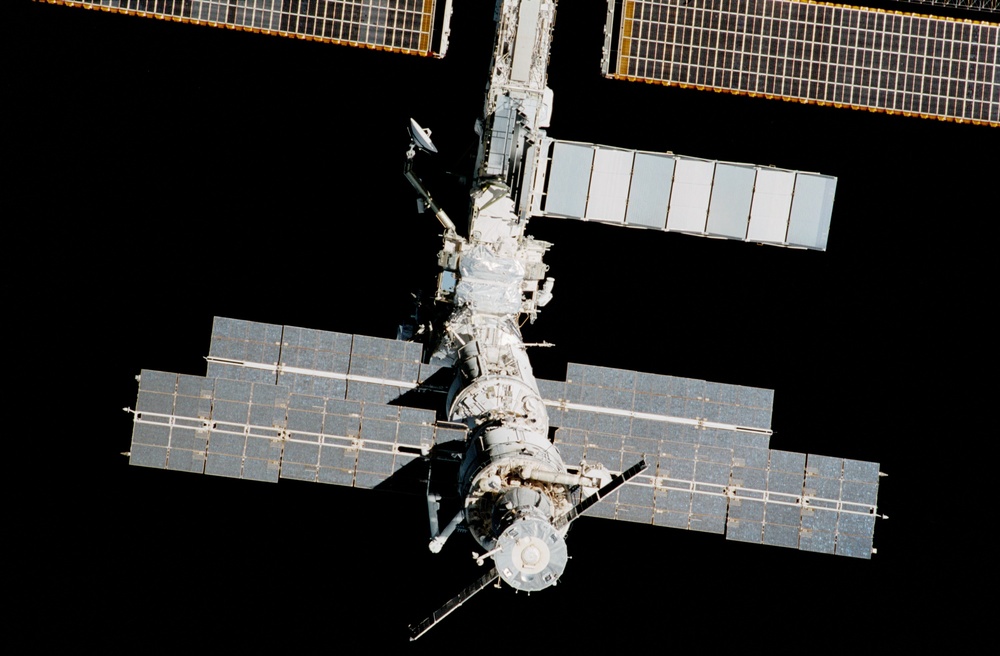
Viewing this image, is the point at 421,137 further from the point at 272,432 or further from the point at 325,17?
Answer: the point at 272,432

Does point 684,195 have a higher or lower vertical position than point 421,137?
lower

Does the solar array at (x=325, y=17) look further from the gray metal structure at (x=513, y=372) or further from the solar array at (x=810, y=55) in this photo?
the solar array at (x=810, y=55)

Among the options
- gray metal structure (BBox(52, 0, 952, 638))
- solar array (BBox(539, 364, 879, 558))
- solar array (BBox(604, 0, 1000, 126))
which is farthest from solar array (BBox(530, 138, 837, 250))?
solar array (BBox(539, 364, 879, 558))

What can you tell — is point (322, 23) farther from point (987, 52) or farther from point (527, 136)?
point (987, 52)

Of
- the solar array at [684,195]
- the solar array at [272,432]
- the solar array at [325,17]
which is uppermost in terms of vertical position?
the solar array at [325,17]

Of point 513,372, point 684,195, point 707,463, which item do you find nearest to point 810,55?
point 684,195

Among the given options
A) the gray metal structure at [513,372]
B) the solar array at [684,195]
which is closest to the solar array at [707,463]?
the gray metal structure at [513,372]
